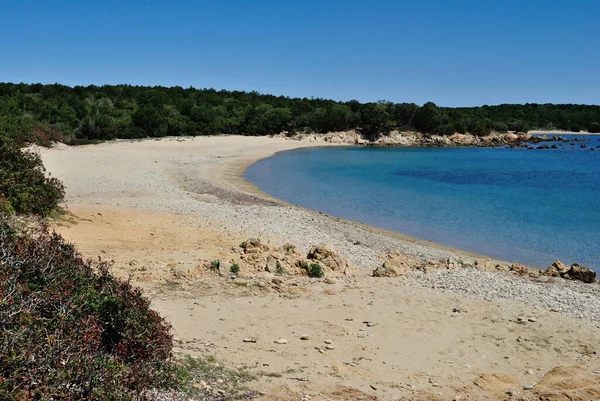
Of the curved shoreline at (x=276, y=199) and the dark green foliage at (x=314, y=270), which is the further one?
the curved shoreline at (x=276, y=199)

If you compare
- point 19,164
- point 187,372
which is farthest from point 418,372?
point 19,164

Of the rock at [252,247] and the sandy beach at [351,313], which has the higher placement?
the rock at [252,247]

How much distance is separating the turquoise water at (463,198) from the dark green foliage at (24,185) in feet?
40.3

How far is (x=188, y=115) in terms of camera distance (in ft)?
210

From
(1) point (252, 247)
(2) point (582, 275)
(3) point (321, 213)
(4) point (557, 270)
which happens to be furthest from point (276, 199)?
(2) point (582, 275)

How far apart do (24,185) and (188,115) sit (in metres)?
52.3

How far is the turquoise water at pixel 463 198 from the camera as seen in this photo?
1853 cm

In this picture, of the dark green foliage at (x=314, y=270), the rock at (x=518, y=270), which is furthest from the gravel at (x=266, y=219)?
the dark green foliage at (x=314, y=270)

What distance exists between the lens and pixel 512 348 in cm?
807

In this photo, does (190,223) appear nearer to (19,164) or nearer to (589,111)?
(19,164)

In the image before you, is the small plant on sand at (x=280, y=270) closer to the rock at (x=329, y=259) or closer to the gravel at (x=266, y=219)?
the rock at (x=329, y=259)

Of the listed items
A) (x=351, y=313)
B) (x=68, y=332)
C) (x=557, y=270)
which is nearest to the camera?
(x=68, y=332)

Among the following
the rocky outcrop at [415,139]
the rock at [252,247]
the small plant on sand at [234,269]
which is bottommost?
the small plant on sand at [234,269]

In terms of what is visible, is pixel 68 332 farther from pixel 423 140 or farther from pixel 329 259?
pixel 423 140
